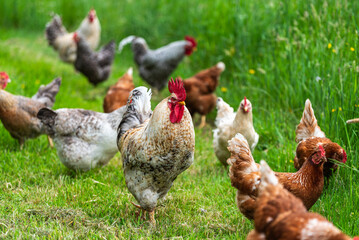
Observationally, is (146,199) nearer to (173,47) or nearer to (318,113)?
(318,113)

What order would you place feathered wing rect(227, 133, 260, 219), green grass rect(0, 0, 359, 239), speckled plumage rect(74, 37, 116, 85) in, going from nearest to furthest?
feathered wing rect(227, 133, 260, 219) < green grass rect(0, 0, 359, 239) < speckled plumage rect(74, 37, 116, 85)

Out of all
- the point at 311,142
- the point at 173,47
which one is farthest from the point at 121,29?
the point at 311,142

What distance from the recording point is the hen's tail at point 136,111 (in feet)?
15.5

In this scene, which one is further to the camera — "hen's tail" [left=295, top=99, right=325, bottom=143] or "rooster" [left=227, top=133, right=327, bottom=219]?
"hen's tail" [left=295, top=99, right=325, bottom=143]

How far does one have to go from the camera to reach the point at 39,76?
889 cm

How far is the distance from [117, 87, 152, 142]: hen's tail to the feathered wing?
1117 millimetres

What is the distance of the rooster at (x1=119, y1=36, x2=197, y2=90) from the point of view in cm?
892

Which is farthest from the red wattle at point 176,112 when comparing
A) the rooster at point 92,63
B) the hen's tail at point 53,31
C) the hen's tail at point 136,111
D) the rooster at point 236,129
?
the hen's tail at point 53,31

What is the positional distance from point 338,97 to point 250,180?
2.03m

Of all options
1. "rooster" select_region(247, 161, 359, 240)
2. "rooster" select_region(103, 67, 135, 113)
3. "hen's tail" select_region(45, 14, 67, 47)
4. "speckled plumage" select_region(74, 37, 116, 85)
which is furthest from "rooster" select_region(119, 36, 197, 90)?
"rooster" select_region(247, 161, 359, 240)

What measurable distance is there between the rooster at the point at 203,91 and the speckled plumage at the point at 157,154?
10.8ft

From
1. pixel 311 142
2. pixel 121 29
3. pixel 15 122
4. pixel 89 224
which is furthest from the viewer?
pixel 121 29

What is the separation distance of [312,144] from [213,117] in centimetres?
354

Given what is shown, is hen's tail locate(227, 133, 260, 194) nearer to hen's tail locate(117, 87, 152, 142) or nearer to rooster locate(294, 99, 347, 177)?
rooster locate(294, 99, 347, 177)
